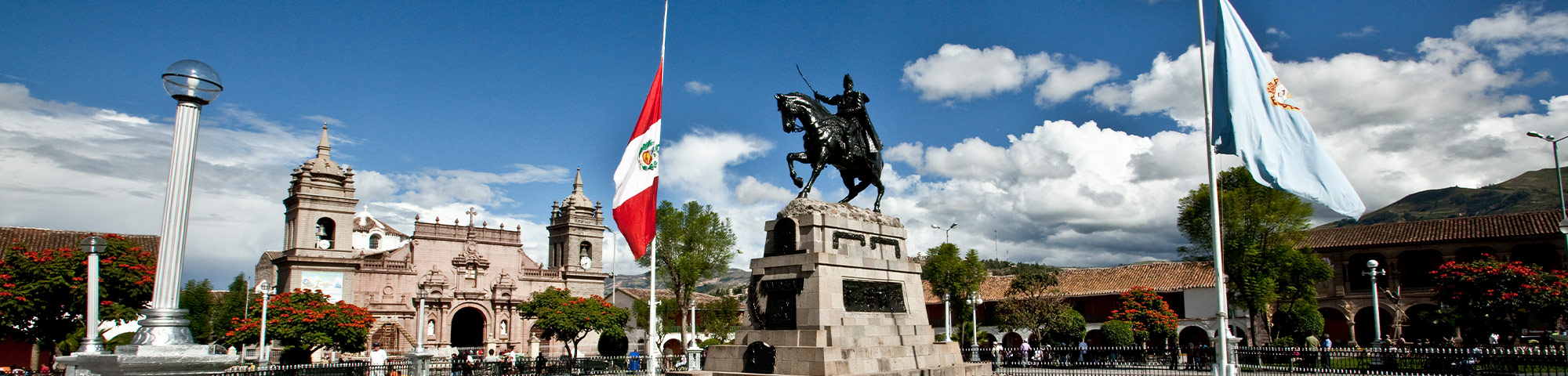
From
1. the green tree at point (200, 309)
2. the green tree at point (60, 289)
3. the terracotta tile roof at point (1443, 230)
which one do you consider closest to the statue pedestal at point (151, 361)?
the green tree at point (60, 289)

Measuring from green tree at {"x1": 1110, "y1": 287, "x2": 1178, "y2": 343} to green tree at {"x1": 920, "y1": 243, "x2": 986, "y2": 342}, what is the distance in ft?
23.0

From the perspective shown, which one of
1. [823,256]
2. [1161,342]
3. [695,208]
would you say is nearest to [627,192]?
[823,256]

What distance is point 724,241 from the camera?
38.1 meters

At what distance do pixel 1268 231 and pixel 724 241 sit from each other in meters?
20.2

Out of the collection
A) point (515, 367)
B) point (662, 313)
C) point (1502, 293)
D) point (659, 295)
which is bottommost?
point (515, 367)

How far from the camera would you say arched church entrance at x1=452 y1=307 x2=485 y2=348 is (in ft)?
141

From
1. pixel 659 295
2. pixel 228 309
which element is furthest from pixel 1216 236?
pixel 228 309

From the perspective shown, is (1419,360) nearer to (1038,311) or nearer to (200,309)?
(1038,311)

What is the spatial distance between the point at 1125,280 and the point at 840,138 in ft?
106

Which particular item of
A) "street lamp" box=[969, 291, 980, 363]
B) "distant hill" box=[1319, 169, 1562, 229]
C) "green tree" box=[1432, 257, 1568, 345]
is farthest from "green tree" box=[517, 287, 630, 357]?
"distant hill" box=[1319, 169, 1562, 229]

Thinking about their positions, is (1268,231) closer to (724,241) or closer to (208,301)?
(724,241)

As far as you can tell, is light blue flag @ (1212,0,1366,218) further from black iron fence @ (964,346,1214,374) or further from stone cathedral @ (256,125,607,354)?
stone cathedral @ (256,125,607,354)

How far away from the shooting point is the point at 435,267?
42.2 m

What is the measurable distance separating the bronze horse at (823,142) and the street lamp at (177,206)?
8.08 meters
